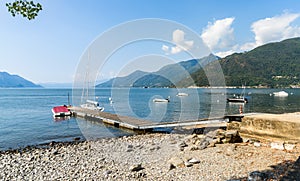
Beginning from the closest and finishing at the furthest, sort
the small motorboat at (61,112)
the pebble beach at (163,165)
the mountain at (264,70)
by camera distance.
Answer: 1. the pebble beach at (163,165)
2. the small motorboat at (61,112)
3. the mountain at (264,70)

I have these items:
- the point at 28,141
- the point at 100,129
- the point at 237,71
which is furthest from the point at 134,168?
the point at 237,71

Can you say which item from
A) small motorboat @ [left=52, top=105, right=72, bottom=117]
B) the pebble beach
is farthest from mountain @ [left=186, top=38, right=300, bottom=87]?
the pebble beach

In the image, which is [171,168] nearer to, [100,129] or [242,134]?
[242,134]

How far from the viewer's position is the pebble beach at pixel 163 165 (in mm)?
6570

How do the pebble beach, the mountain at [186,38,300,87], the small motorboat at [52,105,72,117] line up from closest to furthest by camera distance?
1. the pebble beach
2. the small motorboat at [52,105,72,117]
3. the mountain at [186,38,300,87]

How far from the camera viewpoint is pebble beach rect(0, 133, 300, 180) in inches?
259

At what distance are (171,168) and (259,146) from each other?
13.1 feet

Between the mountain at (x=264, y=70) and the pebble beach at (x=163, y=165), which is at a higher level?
the mountain at (x=264, y=70)

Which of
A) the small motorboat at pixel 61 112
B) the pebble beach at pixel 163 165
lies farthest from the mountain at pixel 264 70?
the pebble beach at pixel 163 165

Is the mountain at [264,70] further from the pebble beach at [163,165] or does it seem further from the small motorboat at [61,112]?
the pebble beach at [163,165]

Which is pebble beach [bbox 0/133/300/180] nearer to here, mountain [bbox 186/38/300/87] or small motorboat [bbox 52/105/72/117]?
small motorboat [bbox 52/105/72/117]

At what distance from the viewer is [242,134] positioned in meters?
11.1

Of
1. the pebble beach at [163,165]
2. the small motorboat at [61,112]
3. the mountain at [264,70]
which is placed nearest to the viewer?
the pebble beach at [163,165]

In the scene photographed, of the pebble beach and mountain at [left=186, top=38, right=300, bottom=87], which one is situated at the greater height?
mountain at [left=186, top=38, right=300, bottom=87]
